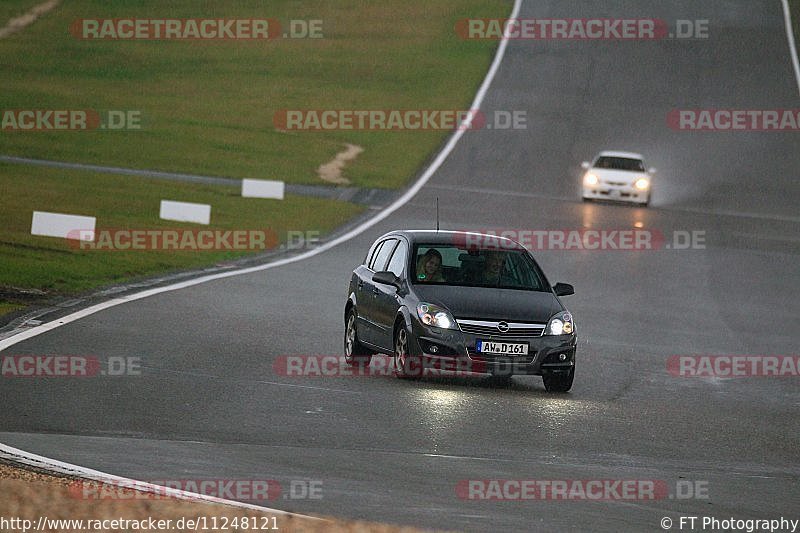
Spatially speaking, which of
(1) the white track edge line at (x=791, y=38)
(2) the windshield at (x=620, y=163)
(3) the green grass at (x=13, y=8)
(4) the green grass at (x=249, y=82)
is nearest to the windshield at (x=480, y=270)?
(4) the green grass at (x=249, y=82)

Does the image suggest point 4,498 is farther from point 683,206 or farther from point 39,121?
point 39,121

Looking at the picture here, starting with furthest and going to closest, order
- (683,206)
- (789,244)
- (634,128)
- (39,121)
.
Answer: (634,128), (39,121), (683,206), (789,244)

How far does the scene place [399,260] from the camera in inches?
617

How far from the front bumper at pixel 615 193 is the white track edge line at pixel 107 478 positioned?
27.7 metres

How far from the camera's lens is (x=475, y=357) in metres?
14.2

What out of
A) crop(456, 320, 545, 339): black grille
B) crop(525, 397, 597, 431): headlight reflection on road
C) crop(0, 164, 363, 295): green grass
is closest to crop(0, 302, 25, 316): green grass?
crop(0, 164, 363, 295): green grass

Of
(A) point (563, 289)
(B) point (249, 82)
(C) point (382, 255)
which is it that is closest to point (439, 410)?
(A) point (563, 289)

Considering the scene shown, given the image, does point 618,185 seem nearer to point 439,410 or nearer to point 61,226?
point 61,226

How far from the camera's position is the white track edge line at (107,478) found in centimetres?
810

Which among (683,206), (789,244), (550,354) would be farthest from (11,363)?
(683,206)

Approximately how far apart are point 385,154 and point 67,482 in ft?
110

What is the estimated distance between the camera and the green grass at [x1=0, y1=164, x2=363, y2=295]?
2073cm

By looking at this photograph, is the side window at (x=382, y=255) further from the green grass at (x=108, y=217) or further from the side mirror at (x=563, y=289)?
the green grass at (x=108, y=217)

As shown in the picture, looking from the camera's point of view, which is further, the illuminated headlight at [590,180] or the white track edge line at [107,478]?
the illuminated headlight at [590,180]
